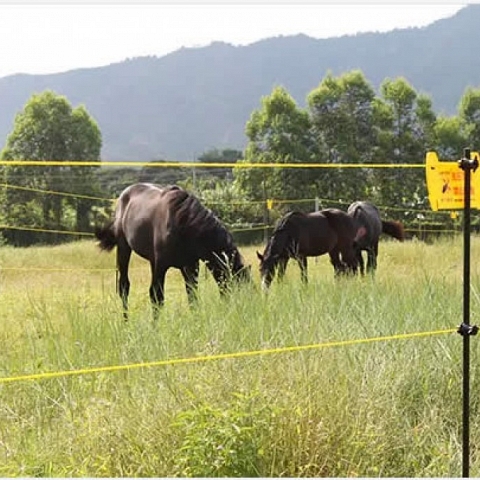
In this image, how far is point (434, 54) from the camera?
577ft

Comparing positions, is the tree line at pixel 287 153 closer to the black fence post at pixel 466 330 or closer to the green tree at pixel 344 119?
the green tree at pixel 344 119

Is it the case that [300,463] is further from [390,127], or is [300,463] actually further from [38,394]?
[390,127]

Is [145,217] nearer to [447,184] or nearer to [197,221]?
[197,221]

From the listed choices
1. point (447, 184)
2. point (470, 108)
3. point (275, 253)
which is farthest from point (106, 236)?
point (470, 108)

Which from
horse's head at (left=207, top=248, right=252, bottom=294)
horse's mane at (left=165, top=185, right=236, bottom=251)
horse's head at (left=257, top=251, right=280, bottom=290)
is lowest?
horse's head at (left=257, top=251, right=280, bottom=290)

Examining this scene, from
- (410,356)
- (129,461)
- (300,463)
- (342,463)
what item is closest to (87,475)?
(129,461)

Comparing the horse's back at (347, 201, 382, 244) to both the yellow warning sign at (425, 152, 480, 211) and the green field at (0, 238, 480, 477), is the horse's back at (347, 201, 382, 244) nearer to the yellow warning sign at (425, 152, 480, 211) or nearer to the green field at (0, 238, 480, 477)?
the green field at (0, 238, 480, 477)

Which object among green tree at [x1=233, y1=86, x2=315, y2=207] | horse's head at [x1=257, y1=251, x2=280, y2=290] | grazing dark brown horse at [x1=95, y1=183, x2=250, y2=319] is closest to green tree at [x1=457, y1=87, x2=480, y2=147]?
green tree at [x1=233, y1=86, x2=315, y2=207]

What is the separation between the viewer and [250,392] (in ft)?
8.97

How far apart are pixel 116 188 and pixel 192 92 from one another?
488ft

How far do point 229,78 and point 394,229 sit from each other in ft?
559

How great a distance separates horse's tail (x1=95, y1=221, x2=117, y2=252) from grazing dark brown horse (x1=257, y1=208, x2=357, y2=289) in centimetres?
148

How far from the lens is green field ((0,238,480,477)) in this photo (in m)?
2.60

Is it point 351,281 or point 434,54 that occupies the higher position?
point 434,54
